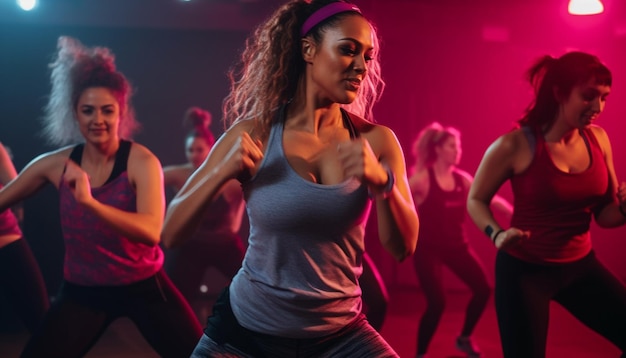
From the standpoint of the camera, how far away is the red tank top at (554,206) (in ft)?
10.5

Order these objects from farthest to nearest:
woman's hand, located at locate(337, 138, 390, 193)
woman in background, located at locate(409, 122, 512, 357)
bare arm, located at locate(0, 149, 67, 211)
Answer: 1. woman in background, located at locate(409, 122, 512, 357)
2. bare arm, located at locate(0, 149, 67, 211)
3. woman's hand, located at locate(337, 138, 390, 193)

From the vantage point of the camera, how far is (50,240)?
7227mm

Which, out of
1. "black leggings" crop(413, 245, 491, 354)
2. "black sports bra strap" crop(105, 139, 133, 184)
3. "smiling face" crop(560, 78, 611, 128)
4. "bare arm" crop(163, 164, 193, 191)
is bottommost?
"black leggings" crop(413, 245, 491, 354)

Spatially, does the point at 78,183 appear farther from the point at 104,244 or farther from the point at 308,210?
the point at 308,210

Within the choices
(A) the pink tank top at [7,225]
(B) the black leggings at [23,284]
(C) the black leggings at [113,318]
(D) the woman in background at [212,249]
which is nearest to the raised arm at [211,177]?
(C) the black leggings at [113,318]

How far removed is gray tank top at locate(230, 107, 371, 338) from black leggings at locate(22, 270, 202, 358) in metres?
0.94

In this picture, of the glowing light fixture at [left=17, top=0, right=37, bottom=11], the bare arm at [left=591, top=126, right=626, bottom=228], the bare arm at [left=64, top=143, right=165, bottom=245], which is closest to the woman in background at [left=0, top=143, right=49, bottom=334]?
the bare arm at [left=64, top=143, right=165, bottom=245]

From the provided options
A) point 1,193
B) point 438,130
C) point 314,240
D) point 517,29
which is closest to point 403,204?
point 314,240

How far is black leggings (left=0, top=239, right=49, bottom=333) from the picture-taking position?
423 centimetres

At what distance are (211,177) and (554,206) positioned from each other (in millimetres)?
1712

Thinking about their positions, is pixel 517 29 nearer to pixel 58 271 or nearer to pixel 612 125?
pixel 612 125

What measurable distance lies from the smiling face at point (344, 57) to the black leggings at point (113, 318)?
1.30 meters

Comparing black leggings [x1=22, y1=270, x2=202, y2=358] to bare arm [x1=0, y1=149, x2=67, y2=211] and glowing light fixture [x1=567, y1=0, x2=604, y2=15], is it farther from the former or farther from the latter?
glowing light fixture [x1=567, y1=0, x2=604, y2=15]

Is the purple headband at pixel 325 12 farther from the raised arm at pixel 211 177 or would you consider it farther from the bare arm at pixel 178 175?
the bare arm at pixel 178 175
